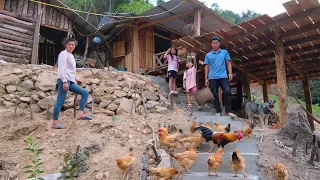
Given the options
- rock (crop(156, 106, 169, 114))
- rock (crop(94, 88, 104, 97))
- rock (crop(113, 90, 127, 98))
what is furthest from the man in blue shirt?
rock (crop(94, 88, 104, 97))

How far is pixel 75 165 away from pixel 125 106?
2.99 m

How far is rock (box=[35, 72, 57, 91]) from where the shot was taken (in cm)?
718

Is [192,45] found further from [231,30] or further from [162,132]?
[162,132]

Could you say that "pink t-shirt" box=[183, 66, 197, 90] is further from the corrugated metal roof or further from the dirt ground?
the corrugated metal roof

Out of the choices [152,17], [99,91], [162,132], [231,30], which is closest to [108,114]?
[99,91]

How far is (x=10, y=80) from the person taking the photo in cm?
723

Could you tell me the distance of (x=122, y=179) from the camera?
4.24m

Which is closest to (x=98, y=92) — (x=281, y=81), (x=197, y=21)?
(x=281, y=81)

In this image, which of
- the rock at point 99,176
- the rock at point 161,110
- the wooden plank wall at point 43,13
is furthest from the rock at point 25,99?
the wooden plank wall at point 43,13

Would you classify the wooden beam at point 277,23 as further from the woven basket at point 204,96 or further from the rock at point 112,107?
the rock at point 112,107

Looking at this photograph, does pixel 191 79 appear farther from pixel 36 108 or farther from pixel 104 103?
pixel 36 108

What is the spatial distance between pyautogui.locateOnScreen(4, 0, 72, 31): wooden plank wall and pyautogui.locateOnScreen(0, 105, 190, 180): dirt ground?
529 cm

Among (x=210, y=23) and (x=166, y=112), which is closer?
(x=166, y=112)

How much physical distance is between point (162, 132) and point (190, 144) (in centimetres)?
57
